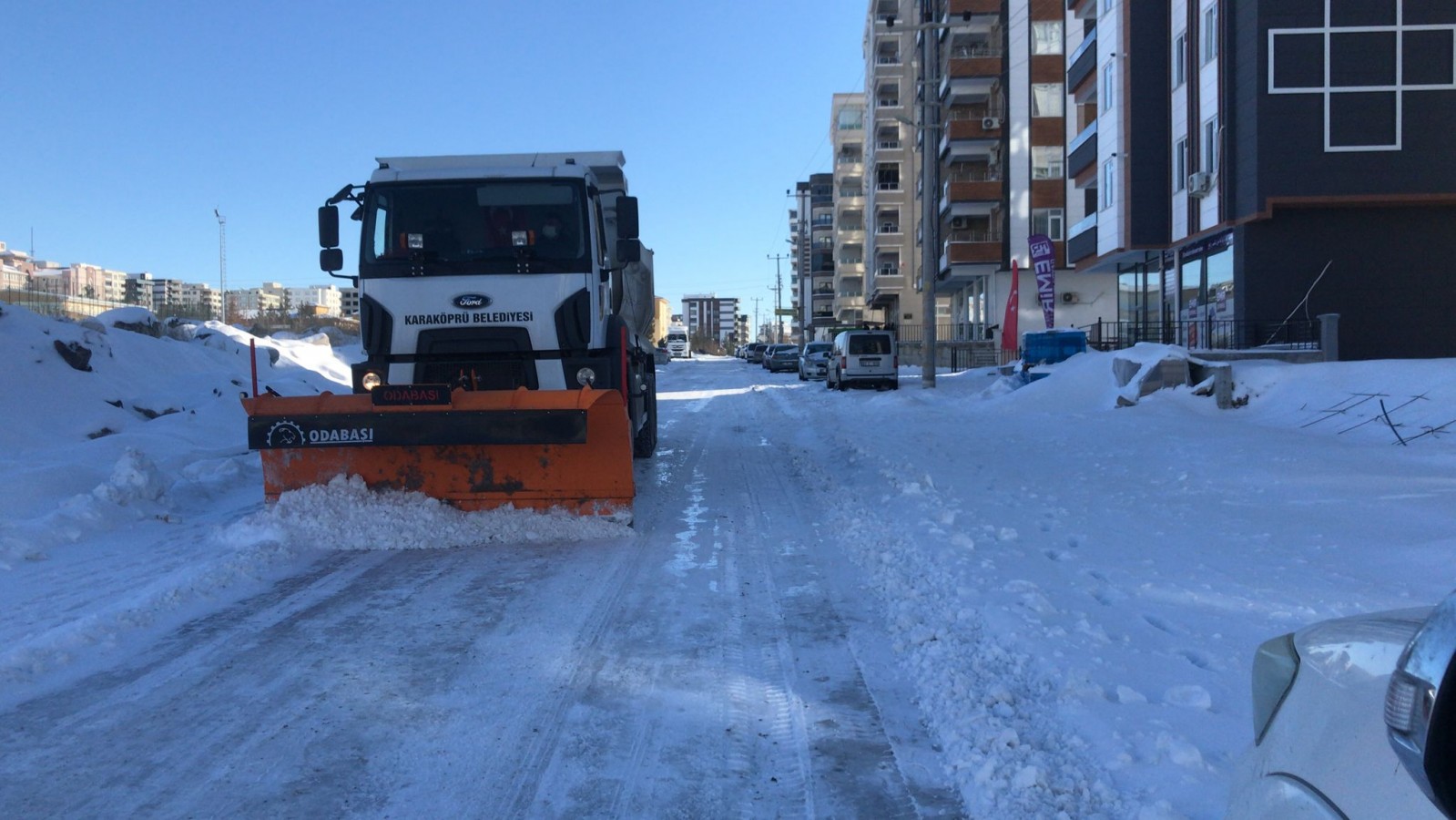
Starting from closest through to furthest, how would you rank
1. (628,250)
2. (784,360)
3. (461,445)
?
(461,445) < (628,250) < (784,360)

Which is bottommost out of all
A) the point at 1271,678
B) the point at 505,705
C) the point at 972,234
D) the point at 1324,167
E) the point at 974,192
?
the point at 505,705

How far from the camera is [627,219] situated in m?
9.96

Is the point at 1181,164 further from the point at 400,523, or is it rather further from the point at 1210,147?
the point at 400,523

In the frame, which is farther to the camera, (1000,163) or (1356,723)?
(1000,163)

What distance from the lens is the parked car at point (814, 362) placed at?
4247 centimetres

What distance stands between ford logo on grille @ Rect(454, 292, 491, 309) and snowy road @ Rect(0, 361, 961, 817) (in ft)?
8.31

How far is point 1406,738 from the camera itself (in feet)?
5.13

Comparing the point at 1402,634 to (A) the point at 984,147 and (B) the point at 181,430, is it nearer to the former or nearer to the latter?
(B) the point at 181,430

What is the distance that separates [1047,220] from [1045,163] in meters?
2.58

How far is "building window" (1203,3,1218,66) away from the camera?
26.4 metres

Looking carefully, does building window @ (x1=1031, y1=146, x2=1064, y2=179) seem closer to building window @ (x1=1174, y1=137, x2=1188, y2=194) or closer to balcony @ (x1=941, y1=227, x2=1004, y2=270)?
balcony @ (x1=941, y1=227, x2=1004, y2=270)

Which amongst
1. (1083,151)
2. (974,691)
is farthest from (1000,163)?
(974,691)

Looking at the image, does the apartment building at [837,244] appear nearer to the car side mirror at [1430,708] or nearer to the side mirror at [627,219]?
the side mirror at [627,219]

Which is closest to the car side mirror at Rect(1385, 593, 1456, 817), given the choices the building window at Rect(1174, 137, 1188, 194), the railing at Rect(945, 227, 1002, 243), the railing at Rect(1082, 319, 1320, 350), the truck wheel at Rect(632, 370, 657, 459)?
the truck wheel at Rect(632, 370, 657, 459)
